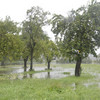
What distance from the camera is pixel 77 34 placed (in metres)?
23.7

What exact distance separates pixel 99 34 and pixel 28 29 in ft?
69.1

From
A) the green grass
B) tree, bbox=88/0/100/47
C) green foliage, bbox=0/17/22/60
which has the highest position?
tree, bbox=88/0/100/47

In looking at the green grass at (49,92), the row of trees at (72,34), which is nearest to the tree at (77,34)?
the row of trees at (72,34)

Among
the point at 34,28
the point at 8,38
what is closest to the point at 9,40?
the point at 8,38

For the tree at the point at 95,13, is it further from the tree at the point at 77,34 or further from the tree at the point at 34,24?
the tree at the point at 34,24

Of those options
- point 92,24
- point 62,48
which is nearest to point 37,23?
point 62,48

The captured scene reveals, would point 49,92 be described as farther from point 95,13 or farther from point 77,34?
point 95,13

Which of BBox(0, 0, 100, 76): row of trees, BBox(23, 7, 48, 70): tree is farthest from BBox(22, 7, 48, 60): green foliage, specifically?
BBox(0, 0, 100, 76): row of trees

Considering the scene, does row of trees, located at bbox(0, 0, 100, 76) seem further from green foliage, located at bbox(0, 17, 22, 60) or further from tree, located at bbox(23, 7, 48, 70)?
tree, located at bbox(23, 7, 48, 70)

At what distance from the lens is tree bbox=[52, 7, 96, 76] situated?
22745 mm

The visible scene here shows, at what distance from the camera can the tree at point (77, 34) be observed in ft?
74.6

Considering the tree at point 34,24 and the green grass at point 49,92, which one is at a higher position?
the tree at point 34,24

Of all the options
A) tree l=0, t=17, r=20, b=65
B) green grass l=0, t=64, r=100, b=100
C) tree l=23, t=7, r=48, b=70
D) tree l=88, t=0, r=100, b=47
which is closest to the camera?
green grass l=0, t=64, r=100, b=100

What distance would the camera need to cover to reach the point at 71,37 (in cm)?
2425
